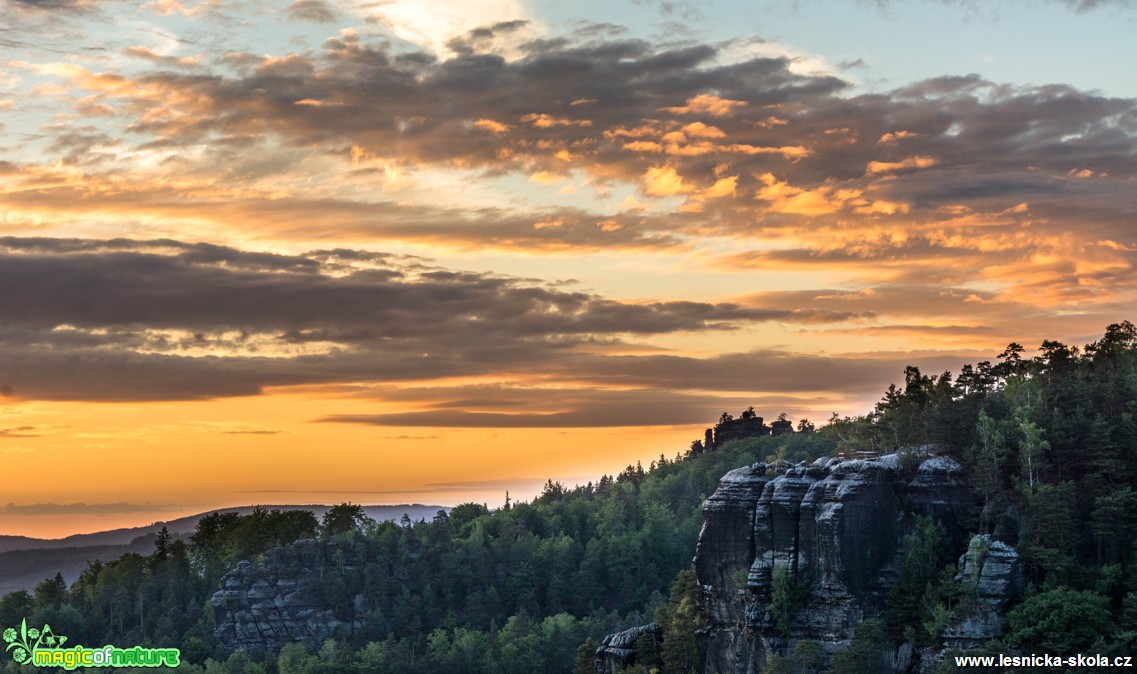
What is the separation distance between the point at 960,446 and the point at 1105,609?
2711 cm

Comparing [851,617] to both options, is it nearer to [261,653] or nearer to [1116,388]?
[1116,388]

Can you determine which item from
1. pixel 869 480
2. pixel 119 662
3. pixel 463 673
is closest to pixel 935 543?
pixel 869 480

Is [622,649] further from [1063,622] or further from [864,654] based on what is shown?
[1063,622]

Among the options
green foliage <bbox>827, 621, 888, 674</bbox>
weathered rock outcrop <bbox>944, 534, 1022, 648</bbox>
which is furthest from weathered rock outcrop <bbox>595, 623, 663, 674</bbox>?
weathered rock outcrop <bbox>944, 534, 1022, 648</bbox>

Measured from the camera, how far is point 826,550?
134 m

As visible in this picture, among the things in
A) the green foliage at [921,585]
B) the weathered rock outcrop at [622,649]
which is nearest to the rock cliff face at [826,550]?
the green foliage at [921,585]

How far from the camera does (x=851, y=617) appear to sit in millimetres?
131500

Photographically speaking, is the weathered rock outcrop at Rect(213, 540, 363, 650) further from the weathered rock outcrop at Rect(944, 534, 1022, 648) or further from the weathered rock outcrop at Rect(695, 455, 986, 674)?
the weathered rock outcrop at Rect(944, 534, 1022, 648)

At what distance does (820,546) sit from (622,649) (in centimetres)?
2813

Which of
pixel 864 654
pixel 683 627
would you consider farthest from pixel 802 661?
pixel 683 627

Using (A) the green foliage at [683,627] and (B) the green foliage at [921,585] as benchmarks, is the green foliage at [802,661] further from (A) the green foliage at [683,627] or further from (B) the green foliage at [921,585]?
(A) the green foliage at [683,627]

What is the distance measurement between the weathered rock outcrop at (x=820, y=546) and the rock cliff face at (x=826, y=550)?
4.0 inches

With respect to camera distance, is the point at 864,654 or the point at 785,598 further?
the point at 785,598

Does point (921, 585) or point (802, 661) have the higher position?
point (921, 585)
